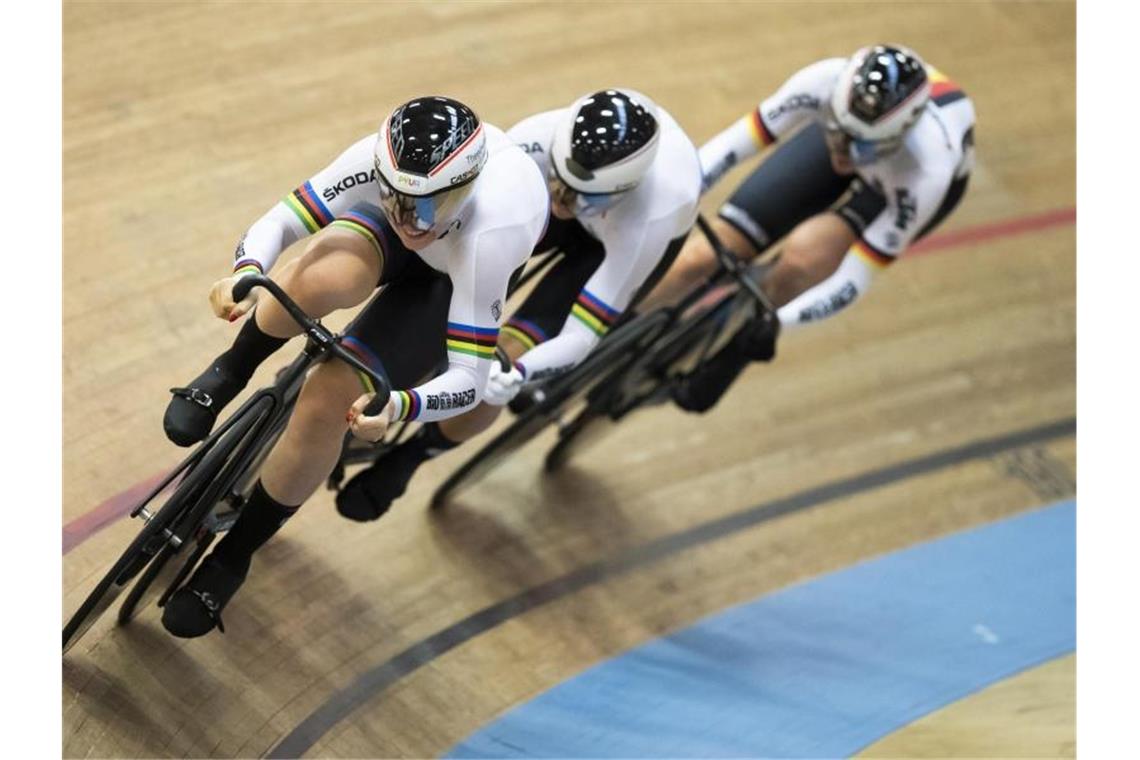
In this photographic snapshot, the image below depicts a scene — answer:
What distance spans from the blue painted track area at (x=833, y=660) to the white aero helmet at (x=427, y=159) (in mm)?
1563

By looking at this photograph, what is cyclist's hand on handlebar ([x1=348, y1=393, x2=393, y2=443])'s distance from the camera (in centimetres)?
312

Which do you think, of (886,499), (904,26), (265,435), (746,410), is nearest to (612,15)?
(904,26)

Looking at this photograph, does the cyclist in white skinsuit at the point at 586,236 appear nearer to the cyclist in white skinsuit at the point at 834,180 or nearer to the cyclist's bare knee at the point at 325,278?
the cyclist's bare knee at the point at 325,278

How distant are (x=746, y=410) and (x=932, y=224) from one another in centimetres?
112

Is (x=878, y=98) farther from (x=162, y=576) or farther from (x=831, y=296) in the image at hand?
(x=162, y=576)

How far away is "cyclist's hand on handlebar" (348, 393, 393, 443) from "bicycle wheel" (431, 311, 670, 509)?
1205 millimetres

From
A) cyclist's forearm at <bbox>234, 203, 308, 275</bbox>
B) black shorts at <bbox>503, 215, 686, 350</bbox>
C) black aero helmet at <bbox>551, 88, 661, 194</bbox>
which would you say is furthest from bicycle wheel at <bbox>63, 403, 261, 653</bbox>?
black aero helmet at <bbox>551, 88, 661, 194</bbox>

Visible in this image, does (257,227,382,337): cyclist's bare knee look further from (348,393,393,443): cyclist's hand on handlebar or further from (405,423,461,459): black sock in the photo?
(405,423,461,459): black sock

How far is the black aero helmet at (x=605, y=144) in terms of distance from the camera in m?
3.61

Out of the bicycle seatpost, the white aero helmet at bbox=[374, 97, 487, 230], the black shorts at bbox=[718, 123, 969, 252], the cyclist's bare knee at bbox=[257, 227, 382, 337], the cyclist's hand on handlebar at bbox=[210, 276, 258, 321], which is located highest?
the white aero helmet at bbox=[374, 97, 487, 230]

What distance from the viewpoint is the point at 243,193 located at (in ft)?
17.3

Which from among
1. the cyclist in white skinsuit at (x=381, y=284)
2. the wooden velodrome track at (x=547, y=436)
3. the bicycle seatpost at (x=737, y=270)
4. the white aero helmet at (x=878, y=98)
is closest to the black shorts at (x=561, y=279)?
the bicycle seatpost at (x=737, y=270)

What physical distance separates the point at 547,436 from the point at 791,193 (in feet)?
3.97

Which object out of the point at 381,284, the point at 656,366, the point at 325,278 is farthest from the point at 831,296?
the point at 325,278
